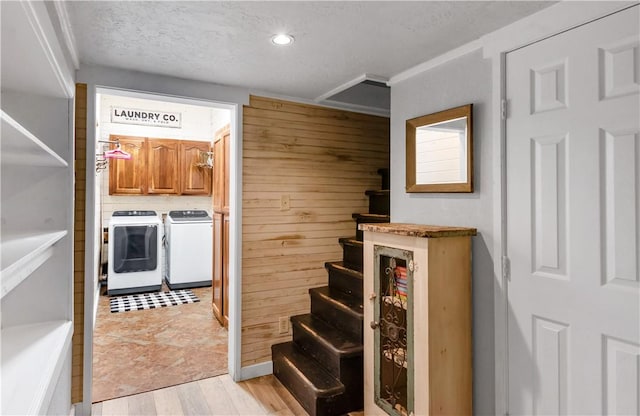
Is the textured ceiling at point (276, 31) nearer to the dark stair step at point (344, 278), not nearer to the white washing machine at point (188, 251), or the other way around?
the dark stair step at point (344, 278)

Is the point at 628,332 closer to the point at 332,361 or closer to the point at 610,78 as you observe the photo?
the point at 610,78

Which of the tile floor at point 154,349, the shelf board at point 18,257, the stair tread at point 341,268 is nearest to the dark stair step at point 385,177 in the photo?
the stair tread at point 341,268

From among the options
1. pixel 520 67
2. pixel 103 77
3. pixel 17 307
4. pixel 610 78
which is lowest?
pixel 17 307

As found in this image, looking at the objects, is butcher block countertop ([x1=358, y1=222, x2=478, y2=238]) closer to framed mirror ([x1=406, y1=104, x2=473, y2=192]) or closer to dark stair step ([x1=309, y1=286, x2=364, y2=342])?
framed mirror ([x1=406, y1=104, x2=473, y2=192])

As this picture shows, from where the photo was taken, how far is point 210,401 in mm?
2613

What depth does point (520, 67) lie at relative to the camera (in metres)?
1.85

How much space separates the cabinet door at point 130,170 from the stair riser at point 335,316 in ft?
12.2

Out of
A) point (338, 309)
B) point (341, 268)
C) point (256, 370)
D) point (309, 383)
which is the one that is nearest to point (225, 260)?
point (256, 370)

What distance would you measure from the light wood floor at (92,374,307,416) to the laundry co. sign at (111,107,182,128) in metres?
4.28

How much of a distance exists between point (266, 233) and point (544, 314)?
200 centimetres

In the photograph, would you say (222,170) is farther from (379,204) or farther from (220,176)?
(379,204)

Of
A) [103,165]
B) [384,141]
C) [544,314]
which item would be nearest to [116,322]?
[103,165]

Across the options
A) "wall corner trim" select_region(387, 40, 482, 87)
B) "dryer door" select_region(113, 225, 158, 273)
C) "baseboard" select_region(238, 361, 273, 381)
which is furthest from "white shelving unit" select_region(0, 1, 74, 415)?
"dryer door" select_region(113, 225, 158, 273)

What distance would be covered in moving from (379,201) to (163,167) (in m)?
3.75
